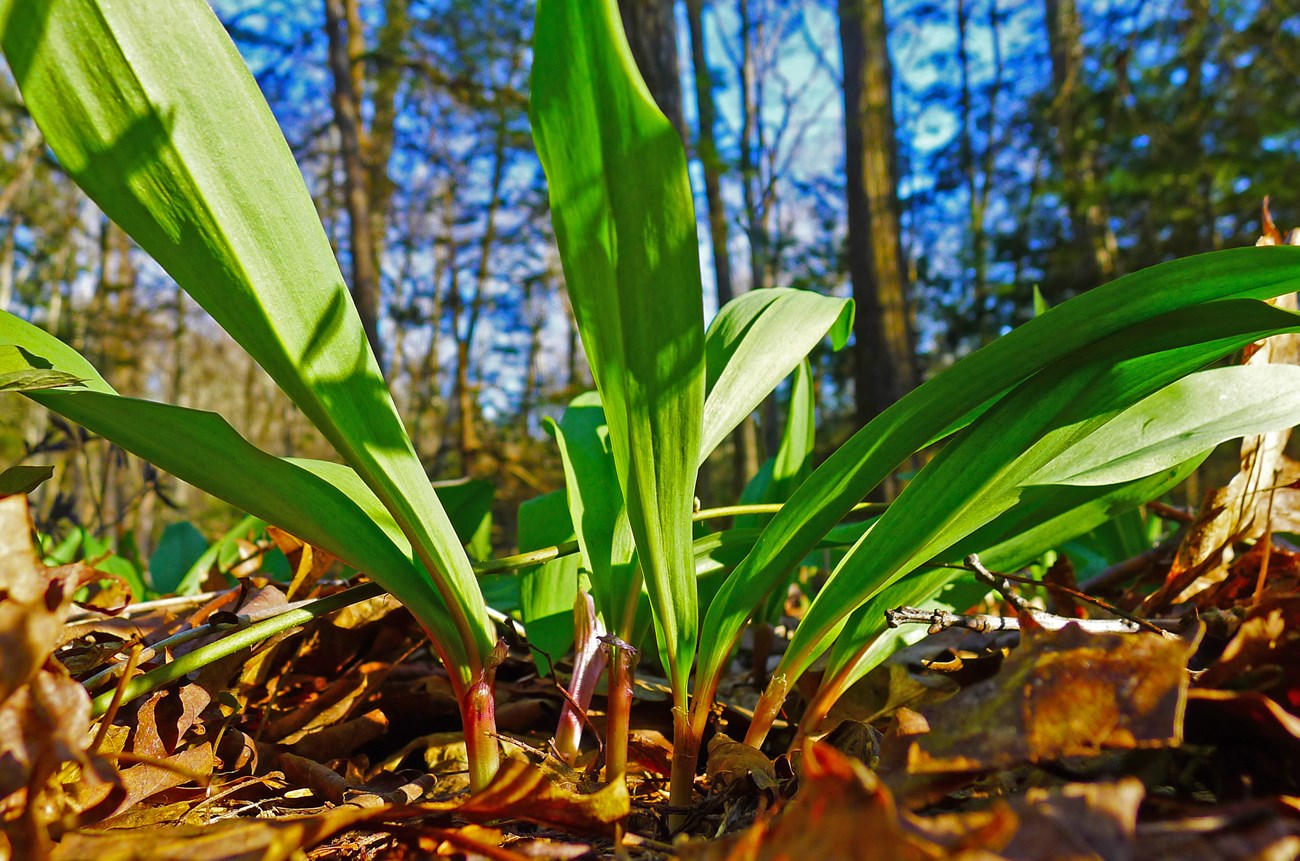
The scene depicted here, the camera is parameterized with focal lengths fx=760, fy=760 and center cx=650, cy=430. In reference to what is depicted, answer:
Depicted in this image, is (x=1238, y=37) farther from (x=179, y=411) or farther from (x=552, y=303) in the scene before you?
(x=552, y=303)

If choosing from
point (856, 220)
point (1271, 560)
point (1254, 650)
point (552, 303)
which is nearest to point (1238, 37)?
point (856, 220)

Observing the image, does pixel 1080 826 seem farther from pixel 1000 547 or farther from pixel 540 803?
pixel 1000 547

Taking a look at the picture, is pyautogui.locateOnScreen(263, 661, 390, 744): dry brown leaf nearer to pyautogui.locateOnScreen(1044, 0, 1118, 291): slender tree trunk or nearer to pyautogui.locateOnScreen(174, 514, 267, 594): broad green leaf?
pyautogui.locateOnScreen(174, 514, 267, 594): broad green leaf

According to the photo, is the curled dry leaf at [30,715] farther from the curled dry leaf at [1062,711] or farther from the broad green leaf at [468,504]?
the broad green leaf at [468,504]

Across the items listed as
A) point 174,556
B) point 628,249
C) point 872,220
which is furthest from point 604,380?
point 872,220

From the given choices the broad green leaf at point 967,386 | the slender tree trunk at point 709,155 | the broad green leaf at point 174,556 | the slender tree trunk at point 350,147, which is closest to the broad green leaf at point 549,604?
the broad green leaf at point 967,386
